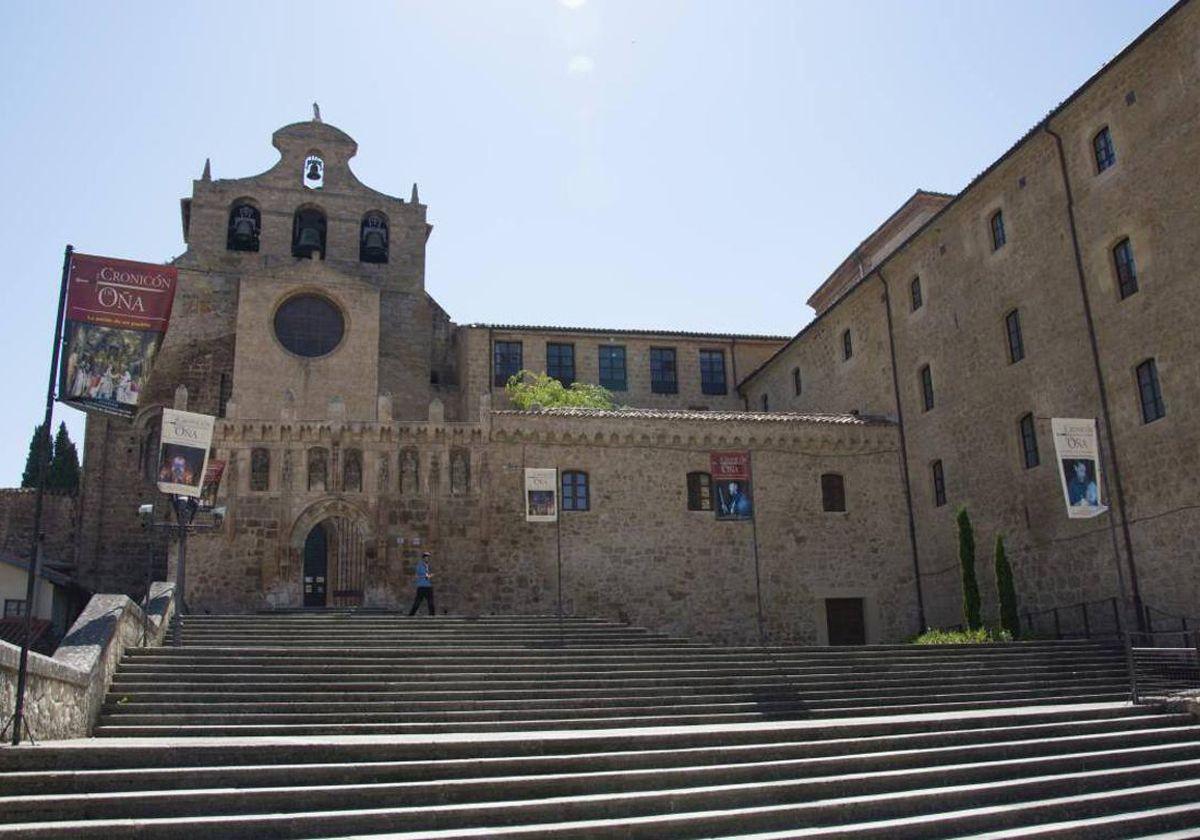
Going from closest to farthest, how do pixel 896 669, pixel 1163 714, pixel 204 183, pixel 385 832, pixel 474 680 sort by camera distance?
pixel 385 832 < pixel 1163 714 < pixel 474 680 < pixel 896 669 < pixel 204 183

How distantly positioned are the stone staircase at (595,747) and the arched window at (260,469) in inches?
296

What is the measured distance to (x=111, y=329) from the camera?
11.5 metres

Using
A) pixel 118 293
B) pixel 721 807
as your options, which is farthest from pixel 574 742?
pixel 118 293

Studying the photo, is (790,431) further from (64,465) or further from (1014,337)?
(64,465)

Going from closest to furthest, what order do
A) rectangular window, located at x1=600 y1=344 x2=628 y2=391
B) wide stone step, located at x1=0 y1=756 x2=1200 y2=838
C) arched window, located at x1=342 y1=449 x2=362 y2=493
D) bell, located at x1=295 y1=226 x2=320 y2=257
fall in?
wide stone step, located at x1=0 y1=756 x2=1200 y2=838
arched window, located at x1=342 y1=449 x2=362 y2=493
bell, located at x1=295 y1=226 x2=320 y2=257
rectangular window, located at x1=600 y1=344 x2=628 y2=391

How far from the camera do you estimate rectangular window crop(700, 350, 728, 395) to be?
133 ft

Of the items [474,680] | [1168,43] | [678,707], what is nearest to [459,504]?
[474,680]

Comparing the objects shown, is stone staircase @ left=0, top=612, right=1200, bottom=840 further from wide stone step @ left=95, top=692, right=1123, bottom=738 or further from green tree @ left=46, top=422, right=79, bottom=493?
green tree @ left=46, top=422, right=79, bottom=493

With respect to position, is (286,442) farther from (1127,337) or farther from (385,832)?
(1127,337)

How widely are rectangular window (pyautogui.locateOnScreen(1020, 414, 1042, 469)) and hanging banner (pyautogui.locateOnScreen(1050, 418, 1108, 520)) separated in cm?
682

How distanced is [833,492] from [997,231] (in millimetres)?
9040

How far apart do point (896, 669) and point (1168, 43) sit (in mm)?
14709

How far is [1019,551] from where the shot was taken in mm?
25156

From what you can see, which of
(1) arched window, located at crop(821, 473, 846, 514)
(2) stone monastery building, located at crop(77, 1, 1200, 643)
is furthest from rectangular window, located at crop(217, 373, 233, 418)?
(1) arched window, located at crop(821, 473, 846, 514)
